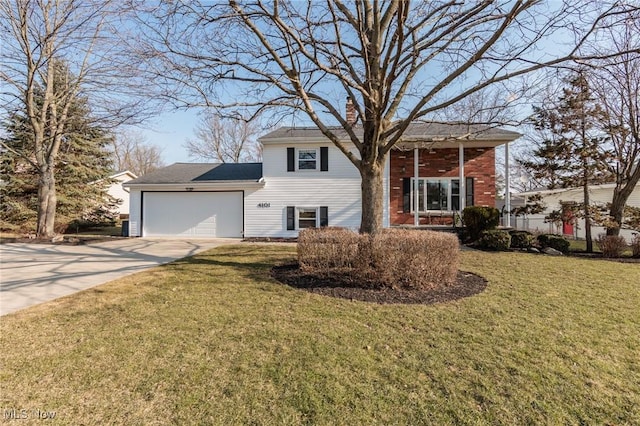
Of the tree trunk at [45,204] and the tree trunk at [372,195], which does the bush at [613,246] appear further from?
the tree trunk at [45,204]

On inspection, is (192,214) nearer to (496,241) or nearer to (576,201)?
(496,241)

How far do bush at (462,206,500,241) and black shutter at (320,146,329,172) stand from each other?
6.49 meters

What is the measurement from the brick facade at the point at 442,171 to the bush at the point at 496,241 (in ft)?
15.1

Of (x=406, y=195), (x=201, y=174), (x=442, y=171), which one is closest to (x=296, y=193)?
(x=201, y=174)

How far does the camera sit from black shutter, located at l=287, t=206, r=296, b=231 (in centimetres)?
1445

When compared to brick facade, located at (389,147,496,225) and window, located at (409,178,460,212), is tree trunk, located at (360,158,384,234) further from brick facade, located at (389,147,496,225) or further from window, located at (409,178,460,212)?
window, located at (409,178,460,212)

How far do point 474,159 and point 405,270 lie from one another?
1234 centimetres

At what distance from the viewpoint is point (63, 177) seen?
18531 millimetres

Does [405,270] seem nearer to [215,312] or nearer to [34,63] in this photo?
[215,312]

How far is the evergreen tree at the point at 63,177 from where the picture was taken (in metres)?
17.2

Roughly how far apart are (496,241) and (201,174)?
13587mm

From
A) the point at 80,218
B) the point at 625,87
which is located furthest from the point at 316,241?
the point at 80,218

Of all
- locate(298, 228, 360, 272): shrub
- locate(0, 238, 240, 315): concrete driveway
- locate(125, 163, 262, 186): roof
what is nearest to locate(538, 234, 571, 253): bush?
locate(298, 228, 360, 272): shrub

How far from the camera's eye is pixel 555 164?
37.0 feet
